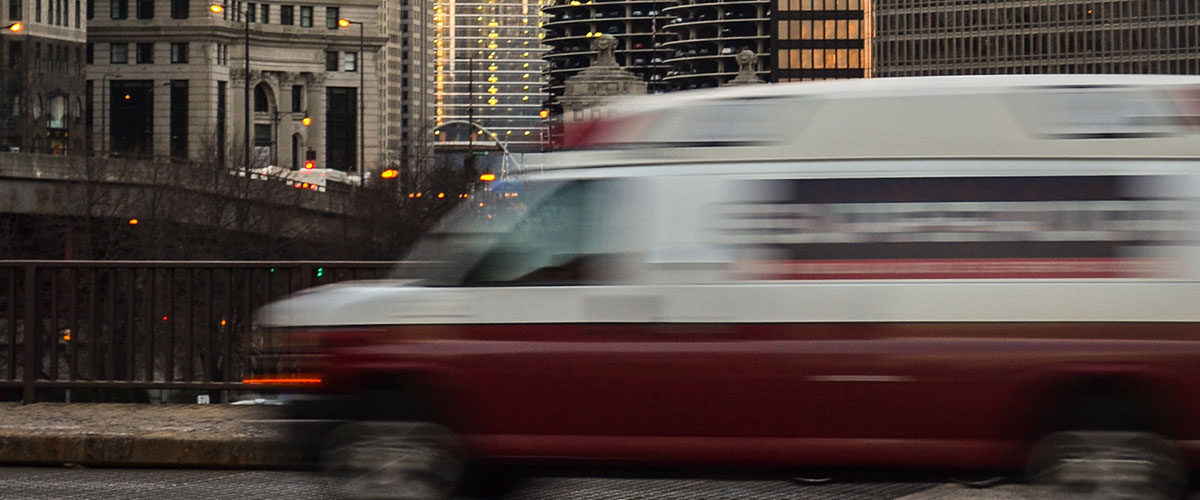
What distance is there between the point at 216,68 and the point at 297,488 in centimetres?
13853

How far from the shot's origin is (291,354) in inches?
355

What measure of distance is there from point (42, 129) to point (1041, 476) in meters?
115

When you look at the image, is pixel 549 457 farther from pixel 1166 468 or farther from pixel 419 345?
pixel 1166 468

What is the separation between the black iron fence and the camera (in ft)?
44.2

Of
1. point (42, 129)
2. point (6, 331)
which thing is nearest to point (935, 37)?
point (42, 129)

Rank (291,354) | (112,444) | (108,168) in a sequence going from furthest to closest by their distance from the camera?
(108,168)
(112,444)
(291,354)

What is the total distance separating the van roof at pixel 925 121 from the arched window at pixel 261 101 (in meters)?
149

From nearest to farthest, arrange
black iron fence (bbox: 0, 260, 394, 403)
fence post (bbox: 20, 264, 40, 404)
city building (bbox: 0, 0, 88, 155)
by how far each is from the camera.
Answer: black iron fence (bbox: 0, 260, 394, 403) < fence post (bbox: 20, 264, 40, 404) < city building (bbox: 0, 0, 88, 155)

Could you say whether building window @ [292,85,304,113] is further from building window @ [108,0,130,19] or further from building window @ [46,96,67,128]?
building window @ [46,96,67,128]

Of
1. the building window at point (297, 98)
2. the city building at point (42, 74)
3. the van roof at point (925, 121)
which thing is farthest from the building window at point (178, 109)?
the van roof at point (925, 121)

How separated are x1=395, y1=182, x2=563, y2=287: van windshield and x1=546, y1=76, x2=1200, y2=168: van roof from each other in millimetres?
286

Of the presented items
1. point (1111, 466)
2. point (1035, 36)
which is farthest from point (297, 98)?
point (1111, 466)

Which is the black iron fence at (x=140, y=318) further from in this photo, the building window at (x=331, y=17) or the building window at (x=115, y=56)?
the building window at (x=331, y=17)

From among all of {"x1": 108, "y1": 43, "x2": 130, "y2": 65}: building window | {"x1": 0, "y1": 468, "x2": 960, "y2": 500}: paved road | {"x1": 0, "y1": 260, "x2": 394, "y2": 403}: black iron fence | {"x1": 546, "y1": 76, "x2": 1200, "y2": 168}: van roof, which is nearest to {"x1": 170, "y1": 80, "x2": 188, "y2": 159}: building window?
{"x1": 108, "y1": 43, "x2": 130, "y2": 65}: building window
